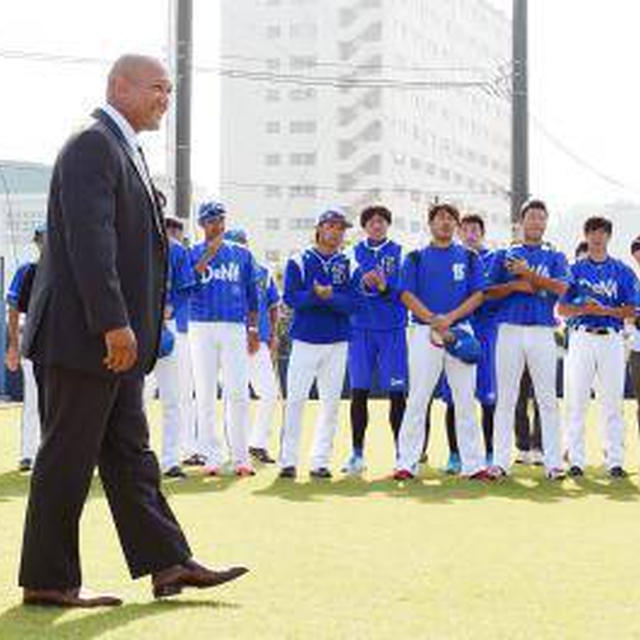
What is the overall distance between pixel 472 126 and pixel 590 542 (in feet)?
420

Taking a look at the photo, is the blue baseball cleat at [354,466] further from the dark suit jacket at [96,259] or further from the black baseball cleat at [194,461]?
the dark suit jacket at [96,259]

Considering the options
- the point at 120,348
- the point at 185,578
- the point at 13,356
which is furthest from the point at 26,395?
the point at 120,348

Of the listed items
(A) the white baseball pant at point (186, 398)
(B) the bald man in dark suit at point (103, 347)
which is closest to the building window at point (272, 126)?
(A) the white baseball pant at point (186, 398)

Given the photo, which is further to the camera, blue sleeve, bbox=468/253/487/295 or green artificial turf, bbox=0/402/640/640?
blue sleeve, bbox=468/253/487/295

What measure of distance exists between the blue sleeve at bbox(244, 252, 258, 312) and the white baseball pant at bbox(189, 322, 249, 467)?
209 mm

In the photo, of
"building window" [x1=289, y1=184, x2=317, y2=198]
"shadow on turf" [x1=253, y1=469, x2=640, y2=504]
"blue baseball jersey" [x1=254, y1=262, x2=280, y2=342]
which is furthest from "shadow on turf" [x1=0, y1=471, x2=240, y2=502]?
"building window" [x1=289, y1=184, x2=317, y2=198]

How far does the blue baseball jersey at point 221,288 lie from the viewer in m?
11.0

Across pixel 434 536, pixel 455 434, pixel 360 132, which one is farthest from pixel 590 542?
pixel 360 132

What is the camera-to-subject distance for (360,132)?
11481cm

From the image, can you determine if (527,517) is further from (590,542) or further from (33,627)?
(33,627)

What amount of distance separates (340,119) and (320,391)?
108 m

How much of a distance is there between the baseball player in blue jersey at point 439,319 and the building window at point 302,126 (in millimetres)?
110403

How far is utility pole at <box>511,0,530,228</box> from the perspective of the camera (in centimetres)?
2306

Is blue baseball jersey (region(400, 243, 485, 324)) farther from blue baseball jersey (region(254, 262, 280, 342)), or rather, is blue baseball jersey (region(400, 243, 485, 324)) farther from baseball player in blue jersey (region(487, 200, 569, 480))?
blue baseball jersey (region(254, 262, 280, 342))
